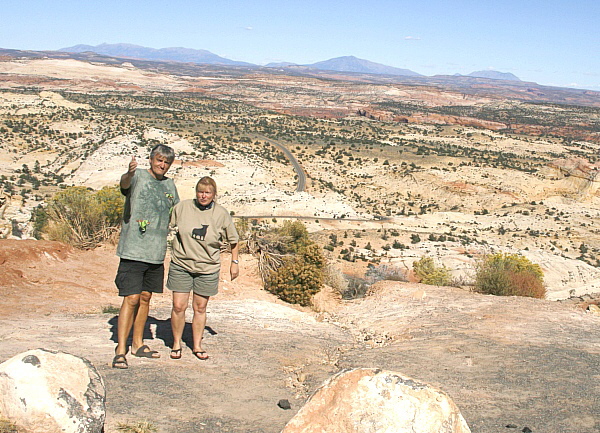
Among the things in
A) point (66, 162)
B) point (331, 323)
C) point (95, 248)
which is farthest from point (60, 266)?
point (66, 162)

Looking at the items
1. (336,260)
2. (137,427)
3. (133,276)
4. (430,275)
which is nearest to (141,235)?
(133,276)

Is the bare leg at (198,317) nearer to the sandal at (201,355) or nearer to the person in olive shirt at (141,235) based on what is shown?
the sandal at (201,355)

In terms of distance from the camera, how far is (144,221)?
16.2ft

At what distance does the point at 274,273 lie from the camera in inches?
444

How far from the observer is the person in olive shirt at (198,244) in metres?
5.08

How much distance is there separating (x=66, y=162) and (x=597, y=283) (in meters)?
34.8

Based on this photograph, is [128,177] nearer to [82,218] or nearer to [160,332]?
[160,332]

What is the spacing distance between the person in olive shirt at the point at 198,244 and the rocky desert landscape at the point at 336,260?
773 mm

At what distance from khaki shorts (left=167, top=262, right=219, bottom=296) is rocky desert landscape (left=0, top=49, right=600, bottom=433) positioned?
2.57 feet

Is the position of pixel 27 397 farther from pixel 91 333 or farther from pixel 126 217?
pixel 91 333

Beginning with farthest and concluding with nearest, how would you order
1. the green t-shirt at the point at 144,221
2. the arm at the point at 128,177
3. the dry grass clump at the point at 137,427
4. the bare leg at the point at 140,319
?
the bare leg at the point at 140,319
the green t-shirt at the point at 144,221
the arm at the point at 128,177
the dry grass clump at the point at 137,427

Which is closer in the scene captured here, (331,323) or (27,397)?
(27,397)

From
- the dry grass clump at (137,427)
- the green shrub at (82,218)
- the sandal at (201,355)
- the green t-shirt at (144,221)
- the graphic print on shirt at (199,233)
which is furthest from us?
the green shrub at (82,218)

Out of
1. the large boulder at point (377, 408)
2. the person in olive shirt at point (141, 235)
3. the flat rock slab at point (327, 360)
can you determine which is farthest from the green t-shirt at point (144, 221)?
the large boulder at point (377, 408)
